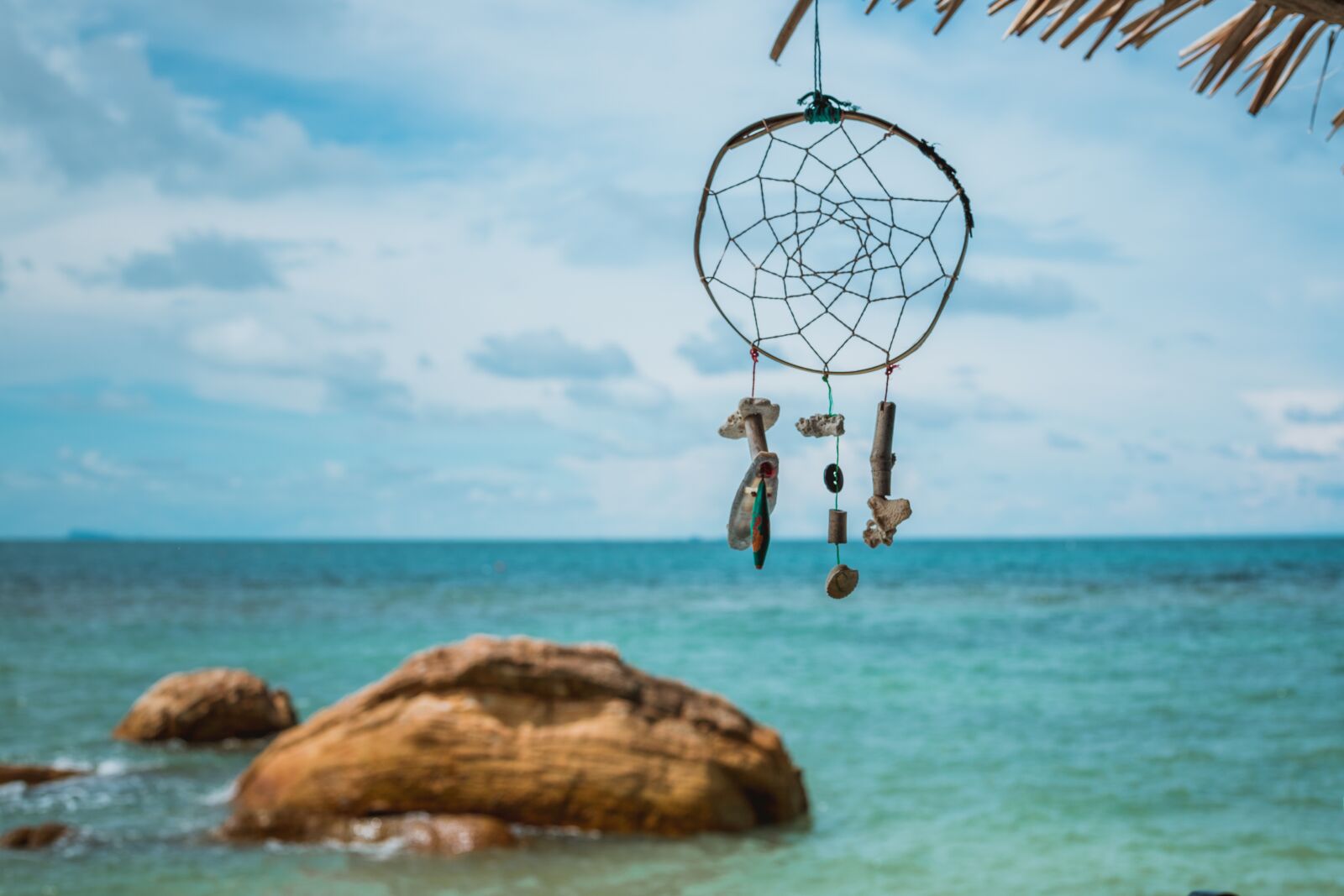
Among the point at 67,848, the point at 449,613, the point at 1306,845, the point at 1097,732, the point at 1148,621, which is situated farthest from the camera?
the point at 449,613

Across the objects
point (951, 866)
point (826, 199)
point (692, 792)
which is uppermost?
point (826, 199)

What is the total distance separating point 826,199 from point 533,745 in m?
5.20

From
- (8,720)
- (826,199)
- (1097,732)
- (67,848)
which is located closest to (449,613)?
(8,720)

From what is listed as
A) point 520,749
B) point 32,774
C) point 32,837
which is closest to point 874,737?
point 520,749

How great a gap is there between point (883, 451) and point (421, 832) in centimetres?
559

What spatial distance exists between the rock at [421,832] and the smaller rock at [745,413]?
17.3 ft

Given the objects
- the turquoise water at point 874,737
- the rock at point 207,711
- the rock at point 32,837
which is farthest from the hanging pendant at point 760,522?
the rock at point 207,711

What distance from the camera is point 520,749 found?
7.17 metres

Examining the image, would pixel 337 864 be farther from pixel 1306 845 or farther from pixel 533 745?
pixel 1306 845

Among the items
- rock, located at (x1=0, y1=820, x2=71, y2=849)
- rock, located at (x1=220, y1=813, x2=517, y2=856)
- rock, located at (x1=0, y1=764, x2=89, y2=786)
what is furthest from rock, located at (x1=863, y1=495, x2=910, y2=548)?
rock, located at (x1=0, y1=764, x2=89, y2=786)

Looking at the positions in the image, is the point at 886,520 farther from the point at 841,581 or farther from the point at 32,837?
the point at 32,837

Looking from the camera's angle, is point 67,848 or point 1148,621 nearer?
point 67,848

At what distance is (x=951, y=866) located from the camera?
306 inches

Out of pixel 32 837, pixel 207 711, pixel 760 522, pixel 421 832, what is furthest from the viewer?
pixel 207 711
